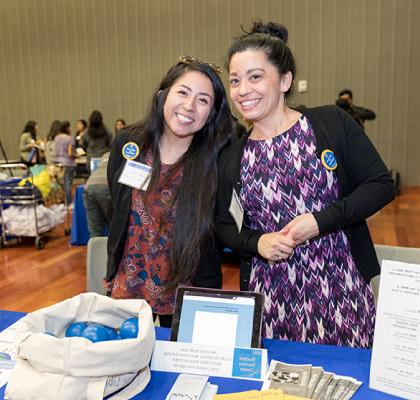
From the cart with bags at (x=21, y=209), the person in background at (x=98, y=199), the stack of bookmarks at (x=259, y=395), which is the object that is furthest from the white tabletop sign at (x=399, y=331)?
the cart with bags at (x=21, y=209)

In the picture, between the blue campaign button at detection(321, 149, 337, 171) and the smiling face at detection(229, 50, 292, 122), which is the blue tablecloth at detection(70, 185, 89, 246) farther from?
the blue campaign button at detection(321, 149, 337, 171)

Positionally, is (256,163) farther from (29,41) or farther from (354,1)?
(29,41)

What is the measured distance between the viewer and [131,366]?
3.10 feet

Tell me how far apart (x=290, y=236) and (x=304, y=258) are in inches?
7.1

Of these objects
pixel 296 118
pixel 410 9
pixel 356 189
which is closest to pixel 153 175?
pixel 296 118

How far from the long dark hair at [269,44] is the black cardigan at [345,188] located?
0.17m

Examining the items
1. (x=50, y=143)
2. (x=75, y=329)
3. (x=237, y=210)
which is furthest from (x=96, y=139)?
(x=75, y=329)

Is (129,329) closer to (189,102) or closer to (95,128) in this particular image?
(189,102)

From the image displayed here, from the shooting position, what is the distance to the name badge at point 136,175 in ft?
5.23

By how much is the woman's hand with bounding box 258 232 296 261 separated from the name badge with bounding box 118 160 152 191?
488mm

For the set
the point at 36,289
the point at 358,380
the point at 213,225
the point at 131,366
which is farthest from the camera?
the point at 36,289

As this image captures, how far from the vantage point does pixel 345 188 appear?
4.63 feet

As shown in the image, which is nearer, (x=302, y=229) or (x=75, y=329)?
(x=75, y=329)

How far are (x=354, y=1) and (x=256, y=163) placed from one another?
7930 millimetres
